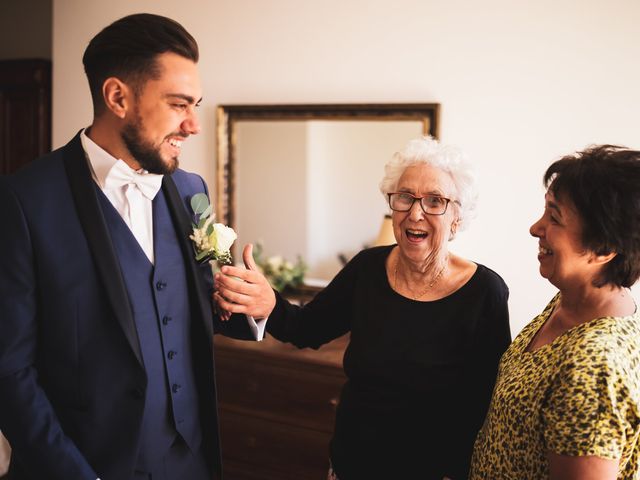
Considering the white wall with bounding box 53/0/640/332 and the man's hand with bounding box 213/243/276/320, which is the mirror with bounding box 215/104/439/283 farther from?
the man's hand with bounding box 213/243/276/320

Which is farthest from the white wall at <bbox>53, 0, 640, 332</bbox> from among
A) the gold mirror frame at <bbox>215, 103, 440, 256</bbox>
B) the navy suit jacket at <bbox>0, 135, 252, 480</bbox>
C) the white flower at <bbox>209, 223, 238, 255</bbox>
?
the navy suit jacket at <bbox>0, 135, 252, 480</bbox>

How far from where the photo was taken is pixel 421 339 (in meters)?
1.68

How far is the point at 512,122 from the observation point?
108 inches

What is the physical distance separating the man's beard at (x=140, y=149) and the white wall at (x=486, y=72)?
181cm

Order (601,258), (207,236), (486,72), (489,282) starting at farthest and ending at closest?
(486,72) < (489,282) < (207,236) < (601,258)

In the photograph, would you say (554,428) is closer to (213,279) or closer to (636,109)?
(213,279)

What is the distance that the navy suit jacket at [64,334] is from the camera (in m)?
1.25

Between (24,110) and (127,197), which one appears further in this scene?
(24,110)

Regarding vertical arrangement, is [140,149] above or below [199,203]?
above

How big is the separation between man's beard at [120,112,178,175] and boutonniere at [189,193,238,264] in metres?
0.17

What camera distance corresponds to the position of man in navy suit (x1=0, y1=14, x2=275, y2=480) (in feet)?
4.17

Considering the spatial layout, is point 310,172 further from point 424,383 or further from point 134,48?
point 134,48

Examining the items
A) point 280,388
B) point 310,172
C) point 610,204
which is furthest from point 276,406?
point 610,204

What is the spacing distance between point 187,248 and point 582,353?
0.96 meters
